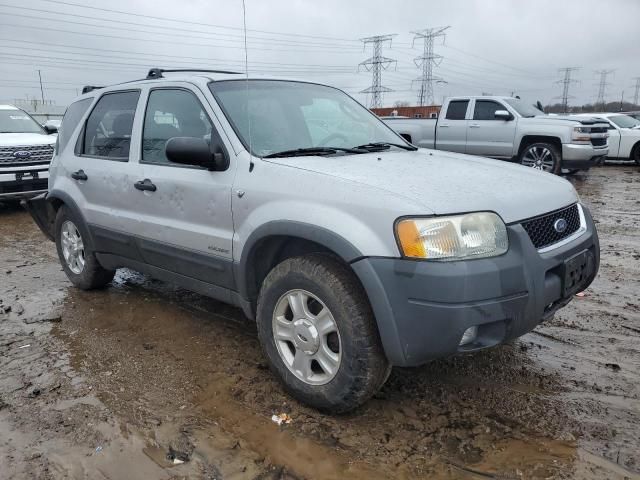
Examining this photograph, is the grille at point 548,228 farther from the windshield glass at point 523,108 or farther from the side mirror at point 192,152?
the windshield glass at point 523,108

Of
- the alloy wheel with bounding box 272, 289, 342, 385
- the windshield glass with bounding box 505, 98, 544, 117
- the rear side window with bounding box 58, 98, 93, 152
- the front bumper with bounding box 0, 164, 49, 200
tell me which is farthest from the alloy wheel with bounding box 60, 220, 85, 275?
the windshield glass with bounding box 505, 98, 544, 117

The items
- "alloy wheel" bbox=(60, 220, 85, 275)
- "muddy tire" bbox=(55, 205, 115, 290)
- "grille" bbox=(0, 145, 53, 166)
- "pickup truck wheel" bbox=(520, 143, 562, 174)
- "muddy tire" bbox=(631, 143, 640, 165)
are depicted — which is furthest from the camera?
"muddy tire" bbox=(631, 143, 640, 165)

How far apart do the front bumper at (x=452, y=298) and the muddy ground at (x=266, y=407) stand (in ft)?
1.71

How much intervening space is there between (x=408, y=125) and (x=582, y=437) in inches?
447

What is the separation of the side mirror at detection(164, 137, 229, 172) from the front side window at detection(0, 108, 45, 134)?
8461mm

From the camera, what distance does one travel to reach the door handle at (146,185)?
3693mm

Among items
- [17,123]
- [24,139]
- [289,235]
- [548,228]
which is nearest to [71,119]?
[289,235]

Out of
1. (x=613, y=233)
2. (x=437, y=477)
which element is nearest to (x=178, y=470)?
(x=437, y=477)

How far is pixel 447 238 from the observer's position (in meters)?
2.44

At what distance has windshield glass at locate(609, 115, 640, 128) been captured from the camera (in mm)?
15312

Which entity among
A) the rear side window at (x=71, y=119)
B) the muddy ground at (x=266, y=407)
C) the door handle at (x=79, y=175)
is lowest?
the muddy ground at (x=266, y=407)

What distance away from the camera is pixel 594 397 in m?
3.02

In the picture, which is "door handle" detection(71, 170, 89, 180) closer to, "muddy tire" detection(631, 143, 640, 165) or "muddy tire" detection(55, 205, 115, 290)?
"muddy tire" detection(55, 205, 115, 290)

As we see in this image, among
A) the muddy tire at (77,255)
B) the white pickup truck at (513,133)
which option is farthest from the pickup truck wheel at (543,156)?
the muddy tire at (77,255)
